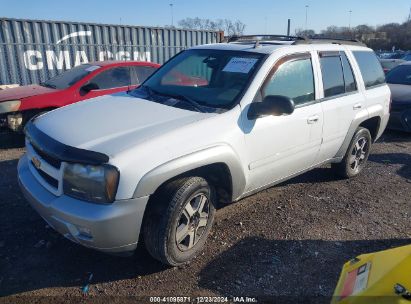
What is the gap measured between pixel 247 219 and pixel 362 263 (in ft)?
A: 6.53

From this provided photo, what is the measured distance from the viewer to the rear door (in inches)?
165

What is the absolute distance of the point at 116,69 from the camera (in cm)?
716

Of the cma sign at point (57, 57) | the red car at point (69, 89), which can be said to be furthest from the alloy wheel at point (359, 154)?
the cma sign at point (57, 57)

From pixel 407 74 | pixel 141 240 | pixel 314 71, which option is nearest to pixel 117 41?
pixel 407 74

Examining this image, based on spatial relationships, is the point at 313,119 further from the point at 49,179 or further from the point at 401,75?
the point at 401,75

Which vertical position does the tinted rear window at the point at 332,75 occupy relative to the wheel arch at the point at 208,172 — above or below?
above

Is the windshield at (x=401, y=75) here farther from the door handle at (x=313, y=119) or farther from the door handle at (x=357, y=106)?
the door handle at (x=313, y=119)

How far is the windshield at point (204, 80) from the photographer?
135 inches

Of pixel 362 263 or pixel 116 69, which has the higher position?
pixel 116 69

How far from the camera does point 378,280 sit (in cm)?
179

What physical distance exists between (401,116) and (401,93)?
622 mm

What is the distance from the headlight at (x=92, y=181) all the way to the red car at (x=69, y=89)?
169 inches

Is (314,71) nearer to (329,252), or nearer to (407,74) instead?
(329,252)

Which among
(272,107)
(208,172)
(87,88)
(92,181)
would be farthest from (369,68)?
(87,88)
